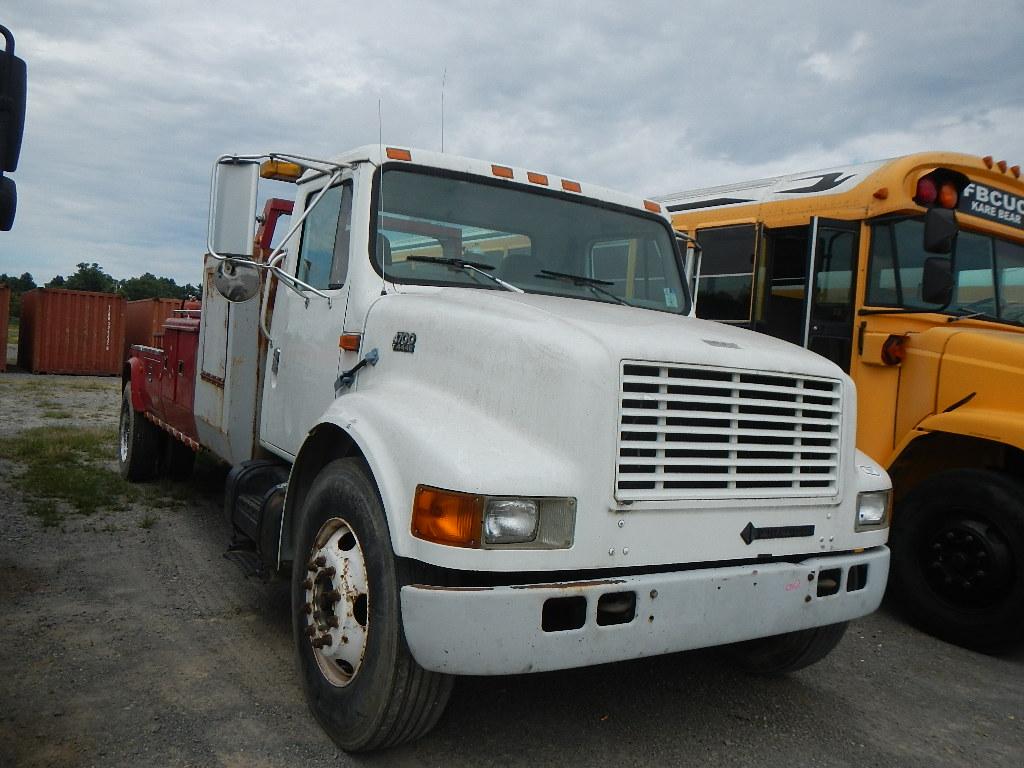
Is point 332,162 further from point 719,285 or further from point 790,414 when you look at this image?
point 719,285

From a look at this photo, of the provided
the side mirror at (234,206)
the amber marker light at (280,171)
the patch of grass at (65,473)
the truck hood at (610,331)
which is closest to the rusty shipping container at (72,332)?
the patch of grass at (65,473)

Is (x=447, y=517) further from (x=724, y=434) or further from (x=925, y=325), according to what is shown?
(x=925, y=325)

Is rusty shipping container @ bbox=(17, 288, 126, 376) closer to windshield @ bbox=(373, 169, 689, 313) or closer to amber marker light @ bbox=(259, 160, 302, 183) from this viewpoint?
amber marker light @ bbox=(259, 160, 302, 183)

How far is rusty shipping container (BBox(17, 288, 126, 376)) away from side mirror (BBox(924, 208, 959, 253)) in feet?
76.4

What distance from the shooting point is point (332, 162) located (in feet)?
13.7

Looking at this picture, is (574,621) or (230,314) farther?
(230,314)

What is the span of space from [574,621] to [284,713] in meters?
1.41

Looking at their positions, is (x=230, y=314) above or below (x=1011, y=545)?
above

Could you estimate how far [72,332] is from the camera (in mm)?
23500

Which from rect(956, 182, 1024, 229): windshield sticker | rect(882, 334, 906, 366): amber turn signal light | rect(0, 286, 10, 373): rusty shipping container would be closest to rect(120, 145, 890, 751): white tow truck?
rect(882, 334, 906, 366): amber turn signal light

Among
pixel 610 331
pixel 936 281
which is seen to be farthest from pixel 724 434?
pixel 936 281

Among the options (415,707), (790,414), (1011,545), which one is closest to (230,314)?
(415,707)

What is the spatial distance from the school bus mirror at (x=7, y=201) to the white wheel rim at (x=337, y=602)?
1.77 metres

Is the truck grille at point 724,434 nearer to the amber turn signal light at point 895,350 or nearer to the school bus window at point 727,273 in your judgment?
the amber turn signal light at point 895,350
